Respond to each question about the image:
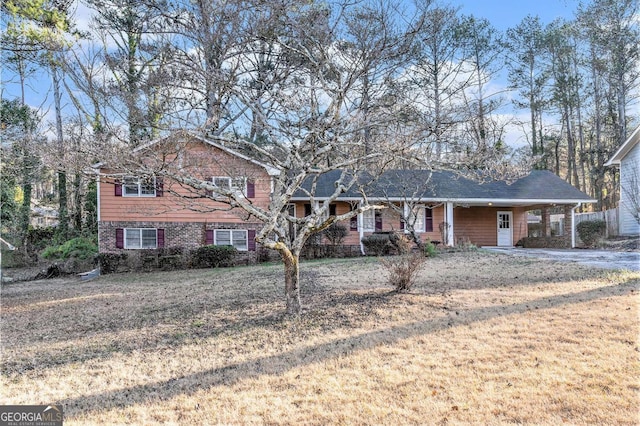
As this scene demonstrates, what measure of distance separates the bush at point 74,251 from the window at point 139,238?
2.00 metres

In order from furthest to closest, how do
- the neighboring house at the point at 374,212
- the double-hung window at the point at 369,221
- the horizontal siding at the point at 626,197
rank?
1. the double-hung window at the point at 369,221
2. the horizontal siding at the point at 626,197
3. the neighboring house at the point at 374,212

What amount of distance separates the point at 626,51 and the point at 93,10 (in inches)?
937

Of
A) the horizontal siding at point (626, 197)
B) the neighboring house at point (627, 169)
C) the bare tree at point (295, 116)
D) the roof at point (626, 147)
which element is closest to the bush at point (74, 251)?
the bare tree at point (295, 116)

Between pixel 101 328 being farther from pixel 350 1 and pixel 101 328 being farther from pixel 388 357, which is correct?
pixel 350 1

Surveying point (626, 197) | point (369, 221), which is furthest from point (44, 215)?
point (626, 197)

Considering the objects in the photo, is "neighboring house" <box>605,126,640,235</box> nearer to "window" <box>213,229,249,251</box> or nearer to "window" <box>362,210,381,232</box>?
"window" <box>362,210,381,232</box>

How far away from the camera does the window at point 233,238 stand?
17.1 meters

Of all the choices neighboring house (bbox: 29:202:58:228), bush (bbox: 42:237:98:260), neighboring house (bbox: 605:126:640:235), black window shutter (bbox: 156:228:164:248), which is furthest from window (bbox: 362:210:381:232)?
neighboring house (bbox: 29:202:58:228)

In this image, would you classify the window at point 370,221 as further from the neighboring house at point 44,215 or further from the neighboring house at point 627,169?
the neighboring house at point 44,215

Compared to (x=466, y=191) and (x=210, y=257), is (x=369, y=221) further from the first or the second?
(x=210, y=257)

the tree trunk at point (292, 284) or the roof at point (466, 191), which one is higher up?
the roof at point (466, 191)

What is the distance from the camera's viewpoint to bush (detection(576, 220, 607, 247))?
17.4 m

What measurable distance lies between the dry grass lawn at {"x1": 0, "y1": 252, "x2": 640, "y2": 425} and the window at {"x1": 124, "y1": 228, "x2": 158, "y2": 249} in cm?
844

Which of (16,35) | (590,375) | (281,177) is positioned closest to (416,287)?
(281,177)
